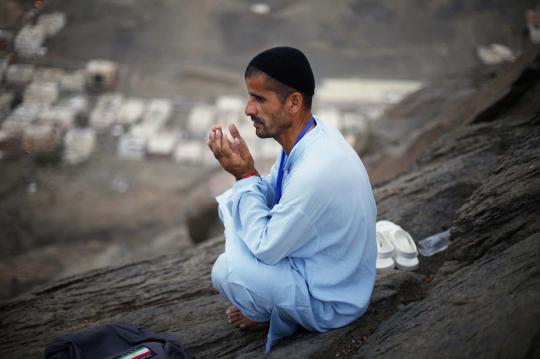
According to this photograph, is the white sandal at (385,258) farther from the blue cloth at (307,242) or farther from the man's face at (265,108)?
the man's face at (265,108)

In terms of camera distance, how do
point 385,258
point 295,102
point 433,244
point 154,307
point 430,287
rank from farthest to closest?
point 433,244 → point 154,307 → point 385,258 → point 430,287 → point 295,102

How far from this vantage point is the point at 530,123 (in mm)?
4965

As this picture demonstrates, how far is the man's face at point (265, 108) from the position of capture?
2.76 m

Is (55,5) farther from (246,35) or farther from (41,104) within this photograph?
(246,35)

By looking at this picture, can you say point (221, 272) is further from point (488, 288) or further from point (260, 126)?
point (488, 288)

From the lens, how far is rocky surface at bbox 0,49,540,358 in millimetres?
2379

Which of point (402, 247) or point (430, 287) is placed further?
point (402, 247)

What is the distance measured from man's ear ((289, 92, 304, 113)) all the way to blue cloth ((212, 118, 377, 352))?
16 centimetres

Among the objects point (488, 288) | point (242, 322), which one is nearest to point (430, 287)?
point (488, 288)

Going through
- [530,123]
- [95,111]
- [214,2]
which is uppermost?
[214,2]

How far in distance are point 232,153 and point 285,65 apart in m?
0.61

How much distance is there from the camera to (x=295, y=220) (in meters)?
2.52

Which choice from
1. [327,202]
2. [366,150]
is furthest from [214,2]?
[327,202]

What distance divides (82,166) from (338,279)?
1983 centimetres
